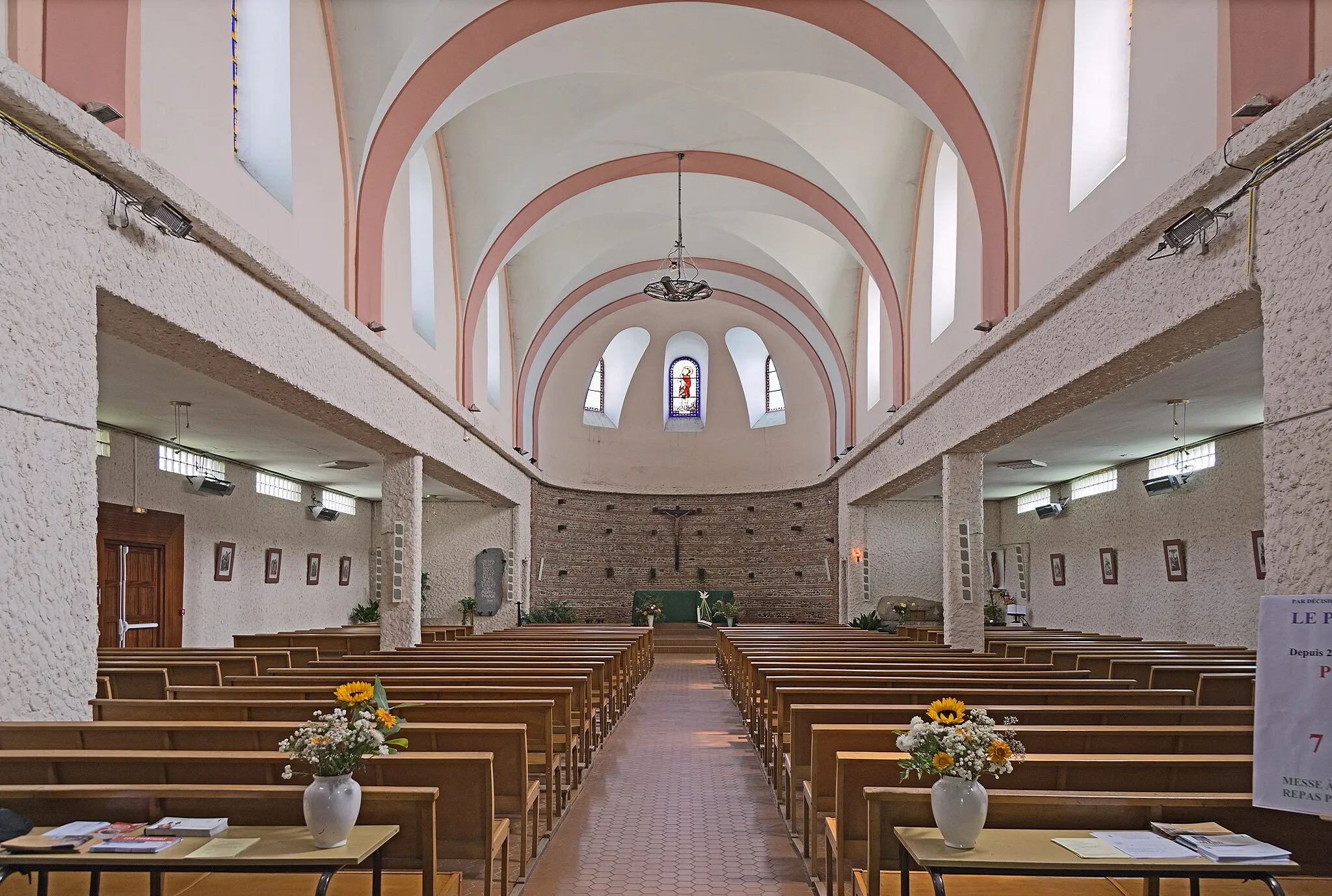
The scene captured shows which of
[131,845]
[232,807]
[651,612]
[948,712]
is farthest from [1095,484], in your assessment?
[131,845]

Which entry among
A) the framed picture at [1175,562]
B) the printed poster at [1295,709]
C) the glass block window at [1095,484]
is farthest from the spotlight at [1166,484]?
the printed poster at [1295,709]

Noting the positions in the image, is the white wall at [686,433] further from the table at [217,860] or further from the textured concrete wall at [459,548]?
the table at [217,860]

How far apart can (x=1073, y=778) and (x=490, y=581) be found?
16.6 m

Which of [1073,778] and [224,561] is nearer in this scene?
[1073,778]

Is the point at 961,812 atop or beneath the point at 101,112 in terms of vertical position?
beneath

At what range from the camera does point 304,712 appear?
5.69 metres

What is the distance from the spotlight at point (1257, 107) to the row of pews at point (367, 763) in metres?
5.18

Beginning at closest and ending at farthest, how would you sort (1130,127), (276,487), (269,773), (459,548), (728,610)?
(269,773) < (1130,127) < (276,487) < (459,548) < (728,610)

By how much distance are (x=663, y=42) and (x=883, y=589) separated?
13.0 meters

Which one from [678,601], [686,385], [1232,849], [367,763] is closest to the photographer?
[1232,849]

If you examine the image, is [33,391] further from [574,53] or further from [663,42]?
[663,42]

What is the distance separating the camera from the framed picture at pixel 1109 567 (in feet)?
52.5

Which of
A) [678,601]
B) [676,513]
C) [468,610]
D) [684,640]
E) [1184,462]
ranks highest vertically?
[1184,462]

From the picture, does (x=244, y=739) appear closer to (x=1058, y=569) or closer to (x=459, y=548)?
(x=459, y=548)
